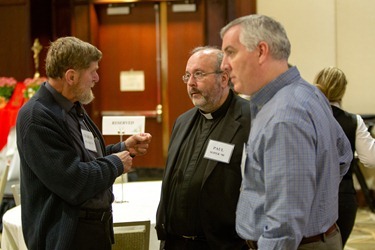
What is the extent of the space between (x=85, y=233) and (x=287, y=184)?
1084 mm

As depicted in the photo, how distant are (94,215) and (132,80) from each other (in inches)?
239

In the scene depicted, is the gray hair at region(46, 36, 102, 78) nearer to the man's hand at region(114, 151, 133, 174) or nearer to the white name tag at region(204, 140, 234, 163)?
the man's hand at region(114, 151, 133, 174)

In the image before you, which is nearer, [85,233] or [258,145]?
[258,145]

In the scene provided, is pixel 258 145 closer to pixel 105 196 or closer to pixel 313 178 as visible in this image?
pixel 313 178

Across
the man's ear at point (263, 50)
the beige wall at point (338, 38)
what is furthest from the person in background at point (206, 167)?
the beige wall at point (338, 38)

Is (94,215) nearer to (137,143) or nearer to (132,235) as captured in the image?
(137,143)

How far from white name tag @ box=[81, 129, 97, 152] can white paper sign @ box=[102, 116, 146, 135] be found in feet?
2.83

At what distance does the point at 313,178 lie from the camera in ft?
5.99

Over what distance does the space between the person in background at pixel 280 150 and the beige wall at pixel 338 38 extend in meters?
5.30

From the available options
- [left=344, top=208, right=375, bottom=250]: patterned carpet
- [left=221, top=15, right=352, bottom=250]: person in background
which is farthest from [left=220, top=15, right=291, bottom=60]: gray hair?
[left=344, top=208, right=375, bottom=250]: patterned carpet

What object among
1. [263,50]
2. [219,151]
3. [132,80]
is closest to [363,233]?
[219,151]

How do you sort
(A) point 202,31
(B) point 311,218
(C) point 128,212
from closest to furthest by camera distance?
(B) point 311,218 → (C) point 128,212 → (A) point 202,31

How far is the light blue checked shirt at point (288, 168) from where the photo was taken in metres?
1.79

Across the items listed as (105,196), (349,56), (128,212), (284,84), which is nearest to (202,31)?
(349,56)
